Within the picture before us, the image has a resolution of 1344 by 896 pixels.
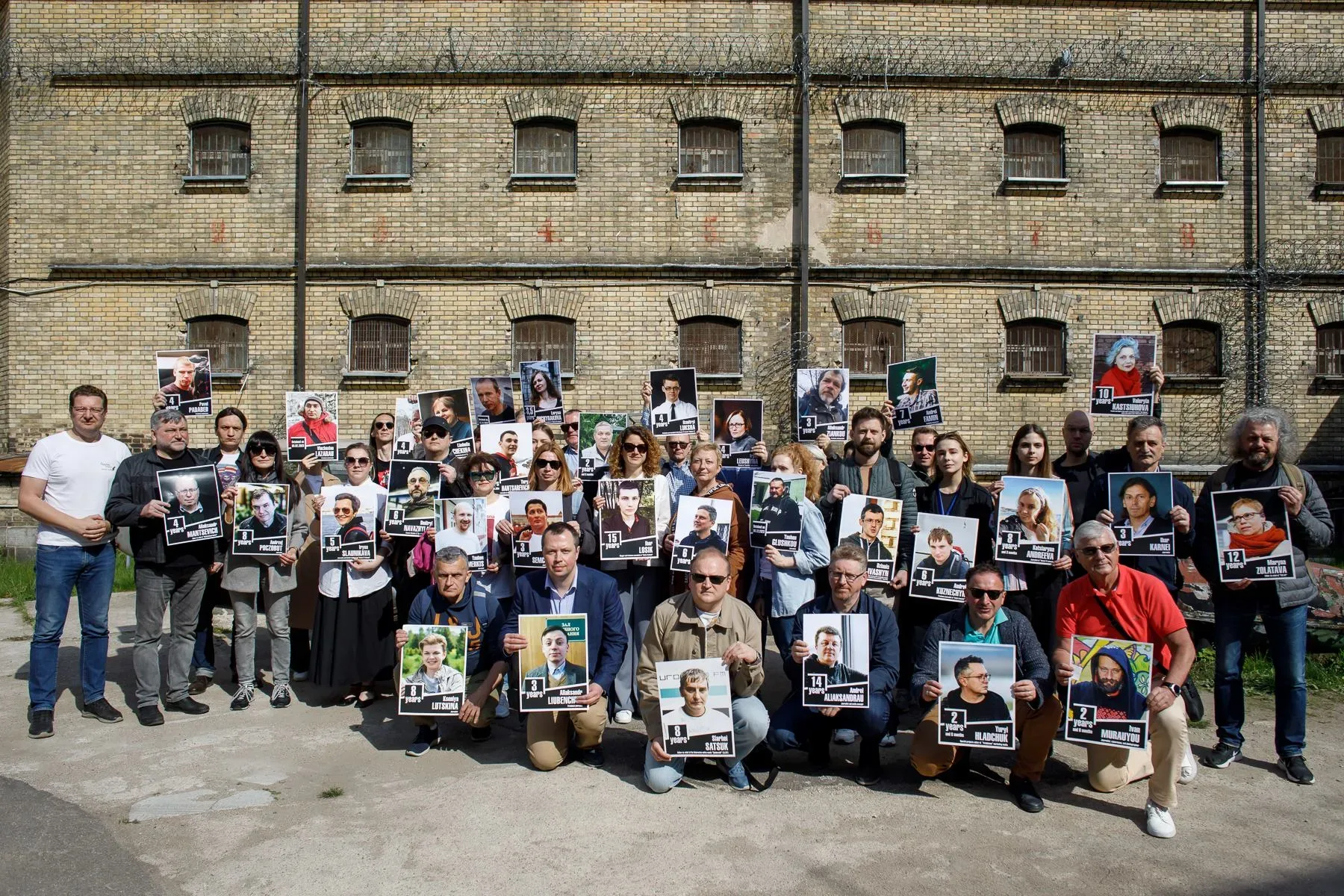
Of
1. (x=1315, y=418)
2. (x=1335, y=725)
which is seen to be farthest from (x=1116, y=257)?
(x=1335, y=725)

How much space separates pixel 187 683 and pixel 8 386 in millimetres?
10776

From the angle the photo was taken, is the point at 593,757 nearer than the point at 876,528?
Yes

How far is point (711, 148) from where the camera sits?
Result: 48.2 ft

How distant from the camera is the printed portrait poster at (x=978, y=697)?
16.3 feet

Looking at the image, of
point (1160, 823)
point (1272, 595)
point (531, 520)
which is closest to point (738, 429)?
point (531, 520)

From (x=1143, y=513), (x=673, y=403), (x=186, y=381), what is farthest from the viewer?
(x=673, y=403)

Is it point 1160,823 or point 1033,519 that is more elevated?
point 1033,519

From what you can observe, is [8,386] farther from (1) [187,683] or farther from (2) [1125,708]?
(2) [1125,708]

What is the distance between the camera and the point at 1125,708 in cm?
488

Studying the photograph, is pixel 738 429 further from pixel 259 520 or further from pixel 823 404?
pixel 259 520

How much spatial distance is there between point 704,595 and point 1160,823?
2.54 meters

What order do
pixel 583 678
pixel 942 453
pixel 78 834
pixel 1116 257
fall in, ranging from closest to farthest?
pixel 78 834 < pixel 583 678 < pixel 942 453 < pixel 1116 257

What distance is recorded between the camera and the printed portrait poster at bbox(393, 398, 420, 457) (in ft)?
29.6

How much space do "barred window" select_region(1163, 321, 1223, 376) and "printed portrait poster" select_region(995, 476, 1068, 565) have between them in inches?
413
